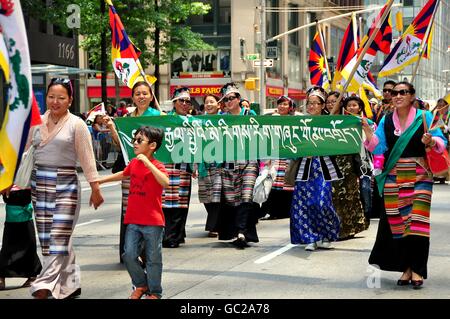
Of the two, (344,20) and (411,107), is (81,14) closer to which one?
(411,107)

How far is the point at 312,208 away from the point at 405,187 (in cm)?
240

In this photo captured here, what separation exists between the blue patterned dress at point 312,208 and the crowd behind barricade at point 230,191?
1cm

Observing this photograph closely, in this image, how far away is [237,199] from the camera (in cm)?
1138

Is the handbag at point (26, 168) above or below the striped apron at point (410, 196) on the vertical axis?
above

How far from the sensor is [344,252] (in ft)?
35.4

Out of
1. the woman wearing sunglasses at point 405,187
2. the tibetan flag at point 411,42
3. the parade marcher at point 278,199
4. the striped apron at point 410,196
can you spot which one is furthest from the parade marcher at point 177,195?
the tibetan flag at point 411,42

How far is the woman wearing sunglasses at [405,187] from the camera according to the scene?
859 cm

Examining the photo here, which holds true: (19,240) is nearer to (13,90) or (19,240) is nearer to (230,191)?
(230,191)

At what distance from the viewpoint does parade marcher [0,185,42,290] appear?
8625 millimetres

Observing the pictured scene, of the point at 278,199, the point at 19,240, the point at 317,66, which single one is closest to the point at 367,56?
the point at 278,199

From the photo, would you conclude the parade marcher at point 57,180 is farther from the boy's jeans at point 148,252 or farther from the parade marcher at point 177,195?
the parade marcher at point 177,195
